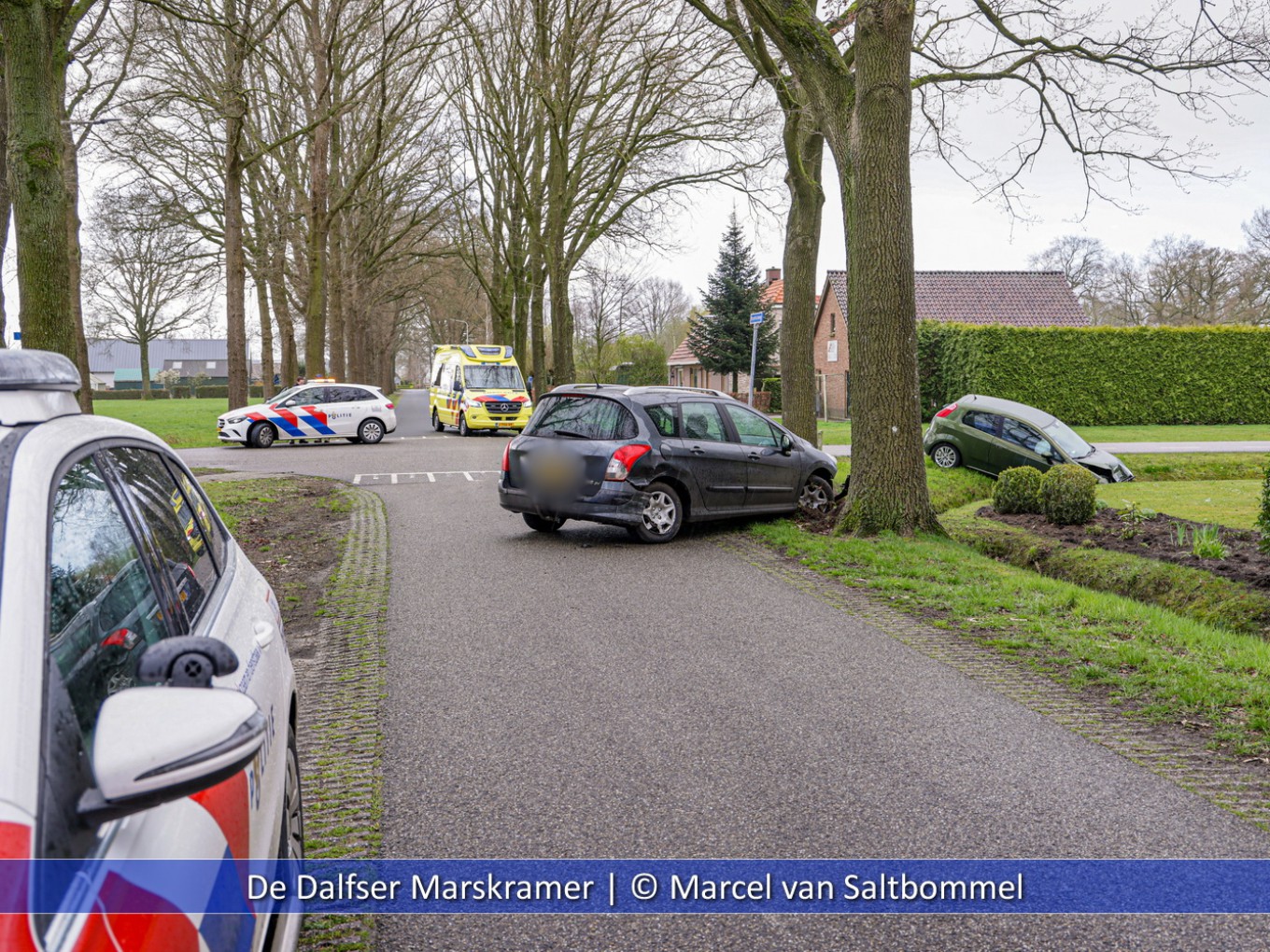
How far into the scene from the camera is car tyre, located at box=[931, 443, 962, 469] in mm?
21359

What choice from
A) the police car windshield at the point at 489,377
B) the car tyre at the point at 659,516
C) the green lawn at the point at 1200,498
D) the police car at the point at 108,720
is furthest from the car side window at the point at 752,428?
the police car windshield at the point at 489,377

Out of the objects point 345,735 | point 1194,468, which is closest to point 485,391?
point 1194,468

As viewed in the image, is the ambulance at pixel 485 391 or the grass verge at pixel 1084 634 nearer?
the grass verge at pixel 1084 634

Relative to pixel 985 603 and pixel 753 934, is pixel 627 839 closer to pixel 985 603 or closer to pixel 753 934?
pixel 753 934

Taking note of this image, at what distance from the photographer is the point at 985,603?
8.35 metres

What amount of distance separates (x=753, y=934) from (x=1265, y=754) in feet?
10.2

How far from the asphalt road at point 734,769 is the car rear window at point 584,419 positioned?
3.30m

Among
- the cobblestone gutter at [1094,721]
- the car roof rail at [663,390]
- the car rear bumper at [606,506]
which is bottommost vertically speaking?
the cobblestone gutter at [1094,721]

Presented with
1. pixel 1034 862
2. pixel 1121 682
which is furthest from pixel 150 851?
pixel 1121 682

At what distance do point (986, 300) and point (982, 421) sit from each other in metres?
30.8

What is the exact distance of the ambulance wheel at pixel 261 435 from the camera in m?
27.3

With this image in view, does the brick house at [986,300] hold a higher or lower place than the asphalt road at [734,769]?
higher

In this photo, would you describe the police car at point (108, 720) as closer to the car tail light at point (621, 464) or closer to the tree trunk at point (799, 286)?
the car tail light at point (621, 464)

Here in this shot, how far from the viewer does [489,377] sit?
3297 centimetres
